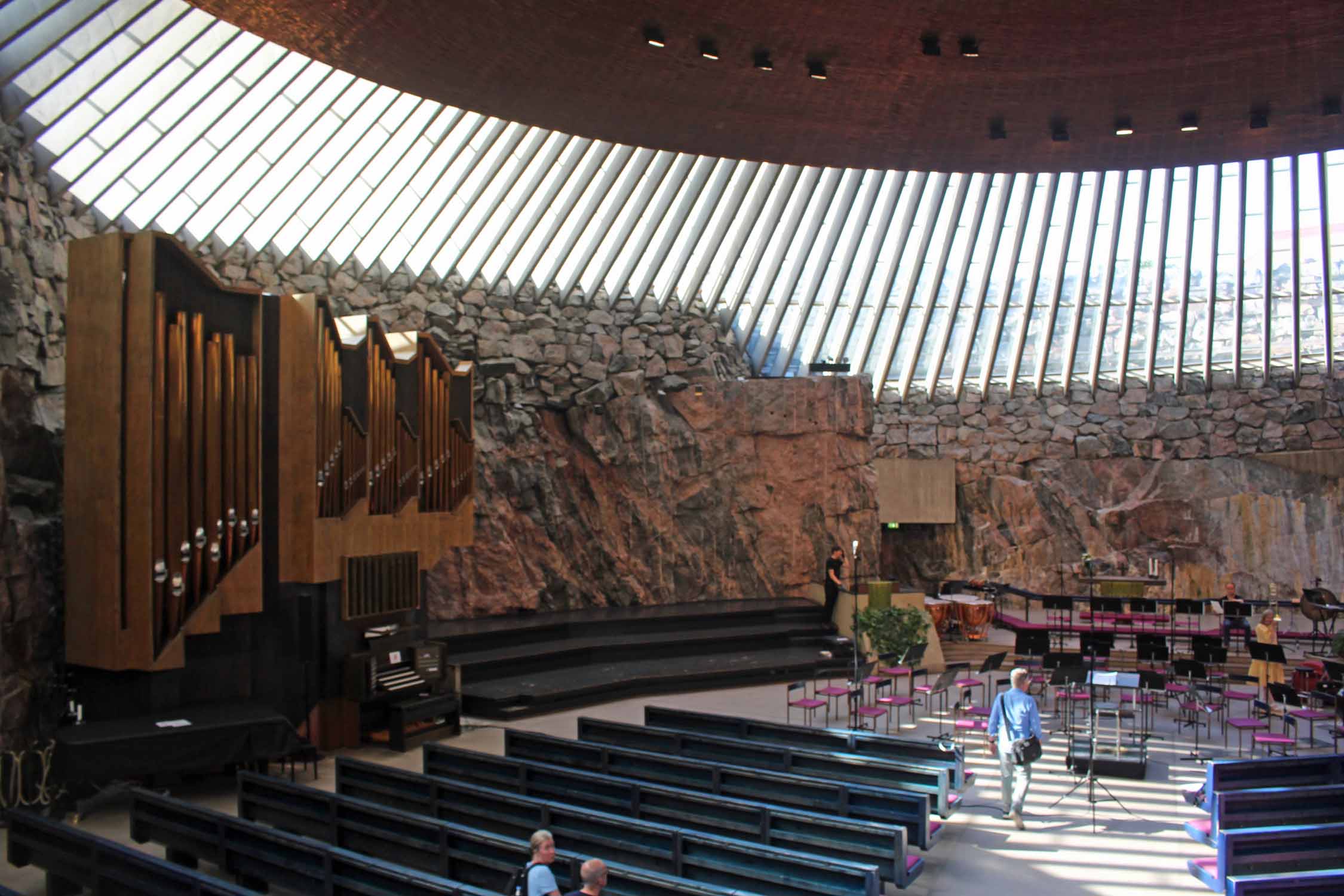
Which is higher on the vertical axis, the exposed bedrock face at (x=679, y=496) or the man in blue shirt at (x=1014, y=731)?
the exposed bedrock face at (x=679, y=496)

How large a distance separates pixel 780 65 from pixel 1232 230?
10.8 m

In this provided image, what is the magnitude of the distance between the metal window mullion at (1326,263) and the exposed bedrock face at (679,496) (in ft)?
23.1

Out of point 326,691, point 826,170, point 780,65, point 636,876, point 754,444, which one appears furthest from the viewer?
point 754,444

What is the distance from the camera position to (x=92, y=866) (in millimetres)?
5539

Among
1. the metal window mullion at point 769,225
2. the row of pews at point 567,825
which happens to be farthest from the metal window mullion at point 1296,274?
the row of pews at point 567,825

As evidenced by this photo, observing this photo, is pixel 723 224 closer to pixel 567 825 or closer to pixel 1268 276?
pixel 1268 276

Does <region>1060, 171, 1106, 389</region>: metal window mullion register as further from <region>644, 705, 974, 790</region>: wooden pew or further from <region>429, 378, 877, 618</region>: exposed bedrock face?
<region>644, 705, 974, 790</region>: wooden pew

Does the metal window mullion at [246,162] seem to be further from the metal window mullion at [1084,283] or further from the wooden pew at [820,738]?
the metal window mullion at [1084,283]

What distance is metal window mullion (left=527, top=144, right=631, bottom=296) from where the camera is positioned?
13.6 metres

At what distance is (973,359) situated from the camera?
64.3 feet

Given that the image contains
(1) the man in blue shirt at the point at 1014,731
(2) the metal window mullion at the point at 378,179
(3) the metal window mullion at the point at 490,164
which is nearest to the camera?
(1) the man in blue shirt at the point at 1014,731

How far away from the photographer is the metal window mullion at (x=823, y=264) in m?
15.2

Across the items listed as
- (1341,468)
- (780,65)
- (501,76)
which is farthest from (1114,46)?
(1341,468)

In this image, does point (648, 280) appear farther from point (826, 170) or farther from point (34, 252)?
point (34, 252)
